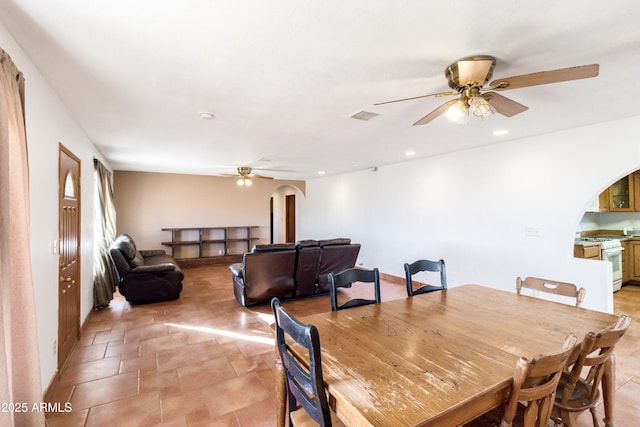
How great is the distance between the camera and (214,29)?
5.15 feet

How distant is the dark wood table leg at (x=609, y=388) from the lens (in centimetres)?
165

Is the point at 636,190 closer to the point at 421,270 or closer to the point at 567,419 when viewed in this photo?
the point at 421,270

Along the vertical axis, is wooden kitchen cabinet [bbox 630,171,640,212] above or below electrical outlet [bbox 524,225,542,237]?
above

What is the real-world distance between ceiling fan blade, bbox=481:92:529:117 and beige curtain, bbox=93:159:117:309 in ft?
16.4

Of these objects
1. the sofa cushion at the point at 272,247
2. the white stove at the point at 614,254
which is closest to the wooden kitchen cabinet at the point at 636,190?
the white stove at the point at 614,254

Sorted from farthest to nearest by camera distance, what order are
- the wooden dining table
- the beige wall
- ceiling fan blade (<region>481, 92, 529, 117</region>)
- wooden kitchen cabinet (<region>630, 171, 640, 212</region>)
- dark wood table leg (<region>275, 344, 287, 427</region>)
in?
the beige wall → wooden kitchen cabinet (<region>630, 171, 640, 212</region>) → ceiling fan blade (<region>481, 92, 529, 117</region>) → dark wood table leg (<region>275, 344, 287, 427</region>) → the wooden dining table

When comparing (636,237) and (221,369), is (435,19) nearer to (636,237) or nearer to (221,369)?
(221,369)

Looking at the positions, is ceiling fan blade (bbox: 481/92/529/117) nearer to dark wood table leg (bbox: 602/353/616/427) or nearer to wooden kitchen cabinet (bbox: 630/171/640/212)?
dark wood table leg (bbox: 602/353/616/427)

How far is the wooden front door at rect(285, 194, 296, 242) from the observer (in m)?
10.2

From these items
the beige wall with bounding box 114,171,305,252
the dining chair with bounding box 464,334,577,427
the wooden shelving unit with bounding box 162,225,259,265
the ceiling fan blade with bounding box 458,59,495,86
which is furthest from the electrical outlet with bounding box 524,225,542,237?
the wooden shelving unit with bounding box 162,225,259,265

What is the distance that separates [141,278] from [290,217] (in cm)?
640

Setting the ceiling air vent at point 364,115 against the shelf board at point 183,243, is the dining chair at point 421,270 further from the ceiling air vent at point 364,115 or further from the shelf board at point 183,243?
the shelf board at point 183,243

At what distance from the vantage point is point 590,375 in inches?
63.6

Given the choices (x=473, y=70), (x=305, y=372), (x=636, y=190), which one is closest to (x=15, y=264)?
(x=305, y=372)
